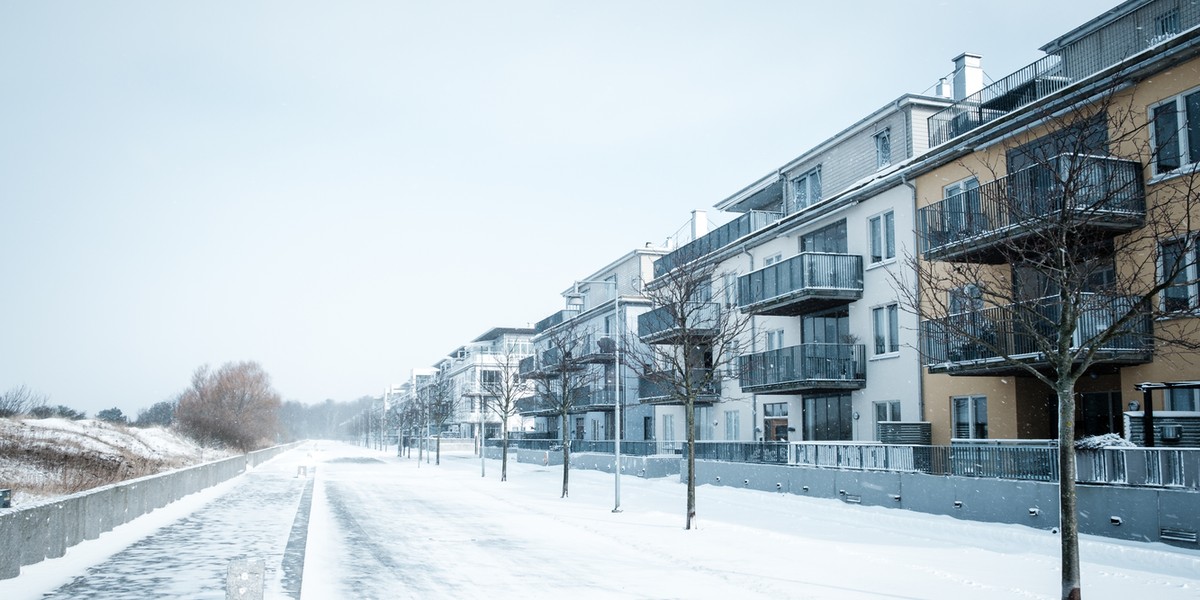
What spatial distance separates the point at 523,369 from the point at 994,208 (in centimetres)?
4775

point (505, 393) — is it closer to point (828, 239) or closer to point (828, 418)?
point (828, 418)

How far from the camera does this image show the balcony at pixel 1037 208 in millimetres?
10933

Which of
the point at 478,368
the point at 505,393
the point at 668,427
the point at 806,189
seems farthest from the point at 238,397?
the point at 806,189

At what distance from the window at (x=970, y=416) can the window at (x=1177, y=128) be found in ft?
23.9

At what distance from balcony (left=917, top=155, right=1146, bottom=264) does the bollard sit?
911cm

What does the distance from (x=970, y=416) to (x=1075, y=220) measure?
1312 cm

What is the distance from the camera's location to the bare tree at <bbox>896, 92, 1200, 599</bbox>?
10547 millimetres

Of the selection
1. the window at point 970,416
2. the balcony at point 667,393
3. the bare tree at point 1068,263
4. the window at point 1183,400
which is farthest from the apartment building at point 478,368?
the window at point 1183,400

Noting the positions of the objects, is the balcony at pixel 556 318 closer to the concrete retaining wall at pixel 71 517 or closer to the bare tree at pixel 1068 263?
the concrete retaining wall at pixel 71 517

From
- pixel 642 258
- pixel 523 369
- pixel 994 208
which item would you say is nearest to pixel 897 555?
pixel 994 208

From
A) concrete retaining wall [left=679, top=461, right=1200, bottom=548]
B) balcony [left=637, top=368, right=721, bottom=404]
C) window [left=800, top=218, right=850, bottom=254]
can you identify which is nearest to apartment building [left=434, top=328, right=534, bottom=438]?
balcony [left=637, top=368, right=721, bottom=404]

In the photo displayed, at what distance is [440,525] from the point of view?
783 inches

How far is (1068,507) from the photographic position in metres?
10.1

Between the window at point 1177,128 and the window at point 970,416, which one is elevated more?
the window at point 1177,128
